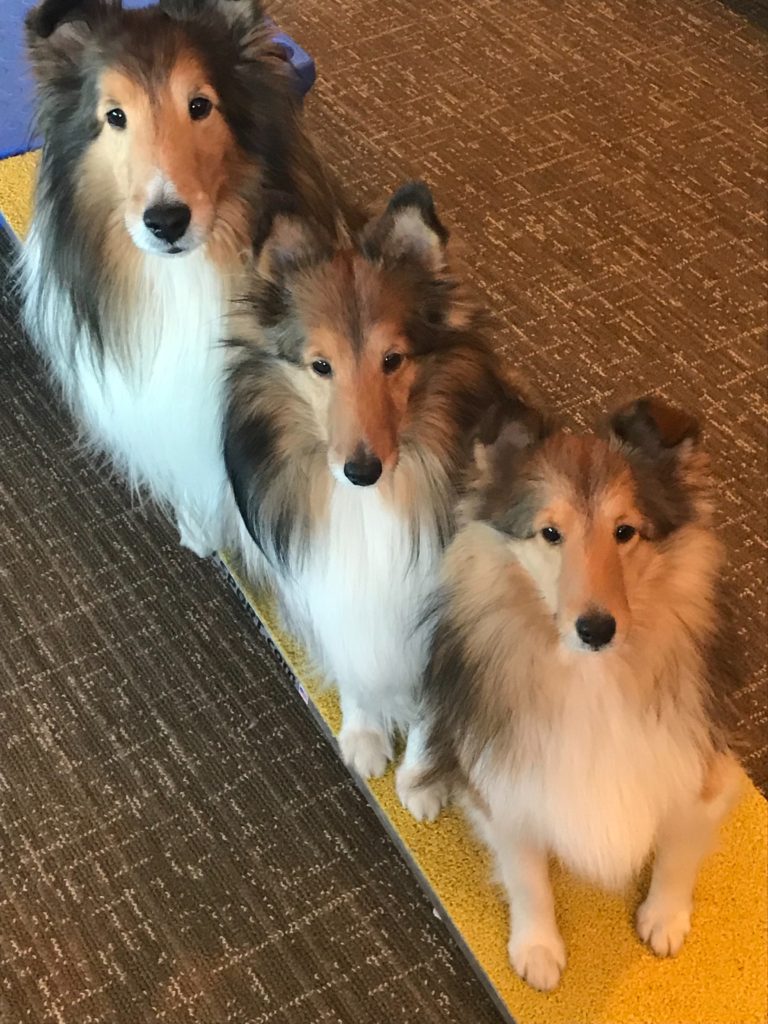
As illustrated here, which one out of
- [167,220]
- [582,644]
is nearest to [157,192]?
[167,220]

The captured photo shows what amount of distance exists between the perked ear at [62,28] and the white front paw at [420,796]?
52.3 inches

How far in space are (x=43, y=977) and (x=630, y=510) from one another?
129cm

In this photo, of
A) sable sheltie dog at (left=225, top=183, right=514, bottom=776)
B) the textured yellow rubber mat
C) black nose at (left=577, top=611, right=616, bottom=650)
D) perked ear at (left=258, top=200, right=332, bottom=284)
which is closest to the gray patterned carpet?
sable sheltie dog at (left=225, top=183, right=514, bottom=776)

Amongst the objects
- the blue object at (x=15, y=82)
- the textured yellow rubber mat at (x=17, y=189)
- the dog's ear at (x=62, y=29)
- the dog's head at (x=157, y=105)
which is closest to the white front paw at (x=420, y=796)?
the dog's head at (x=157, y=105)

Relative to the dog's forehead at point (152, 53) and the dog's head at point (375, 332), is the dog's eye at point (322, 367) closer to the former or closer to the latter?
the dog's head at point (375, 332)

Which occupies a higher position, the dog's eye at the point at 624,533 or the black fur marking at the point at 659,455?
the black fur marking at the point at 659,455

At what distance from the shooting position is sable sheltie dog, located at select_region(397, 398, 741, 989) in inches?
55.3

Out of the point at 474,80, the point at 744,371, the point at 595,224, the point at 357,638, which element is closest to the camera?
the point at 357,638

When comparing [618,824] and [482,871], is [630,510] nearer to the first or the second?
[618,824]

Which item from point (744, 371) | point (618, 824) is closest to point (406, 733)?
point (618, 824)

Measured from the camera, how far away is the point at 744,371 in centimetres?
278

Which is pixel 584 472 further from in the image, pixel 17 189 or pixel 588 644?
pixel 17 189

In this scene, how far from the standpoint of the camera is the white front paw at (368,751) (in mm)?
1998

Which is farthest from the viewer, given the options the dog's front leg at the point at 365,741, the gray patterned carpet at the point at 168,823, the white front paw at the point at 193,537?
the white front paw at the point at 193,537
